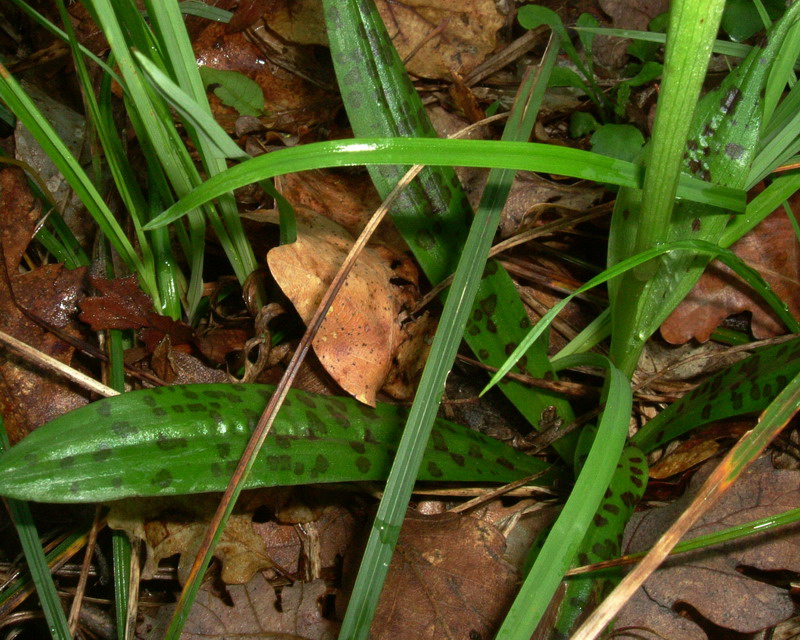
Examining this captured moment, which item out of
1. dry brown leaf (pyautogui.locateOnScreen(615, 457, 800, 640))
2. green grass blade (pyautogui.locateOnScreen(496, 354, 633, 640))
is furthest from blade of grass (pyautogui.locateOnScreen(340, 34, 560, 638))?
dry brown leaf (pyautogui.locateOnScreen(615, 457, 800, 640))

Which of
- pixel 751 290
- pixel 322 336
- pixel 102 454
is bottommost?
pixel 751 290

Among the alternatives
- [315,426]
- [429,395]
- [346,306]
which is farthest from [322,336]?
[429,395]

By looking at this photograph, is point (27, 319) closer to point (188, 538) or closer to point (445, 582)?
point (188, 538)

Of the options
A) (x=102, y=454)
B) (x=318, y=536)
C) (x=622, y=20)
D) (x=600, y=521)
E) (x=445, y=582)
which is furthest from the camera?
(x=622, y=20)

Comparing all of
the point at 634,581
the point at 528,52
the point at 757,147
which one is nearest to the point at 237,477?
the point at 634,581

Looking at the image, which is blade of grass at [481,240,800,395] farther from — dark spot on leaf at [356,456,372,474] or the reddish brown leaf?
the reddish brown leaf

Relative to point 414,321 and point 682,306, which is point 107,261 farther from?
point 682,306

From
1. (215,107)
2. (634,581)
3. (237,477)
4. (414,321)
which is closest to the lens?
(634,581)
